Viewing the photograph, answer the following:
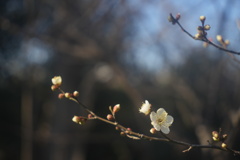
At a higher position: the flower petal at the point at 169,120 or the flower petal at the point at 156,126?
the flower petal at the point at 169,120

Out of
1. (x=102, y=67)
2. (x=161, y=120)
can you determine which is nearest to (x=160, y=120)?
(x=161, y=120)

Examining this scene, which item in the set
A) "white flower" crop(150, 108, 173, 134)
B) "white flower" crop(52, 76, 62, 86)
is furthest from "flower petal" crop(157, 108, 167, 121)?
"white flower" crop(52, 76, 62, 86)

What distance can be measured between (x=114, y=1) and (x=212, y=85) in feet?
4.95

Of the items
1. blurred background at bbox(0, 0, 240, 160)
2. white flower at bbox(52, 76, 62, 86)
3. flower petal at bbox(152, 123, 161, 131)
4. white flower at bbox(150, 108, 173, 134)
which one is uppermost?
blurred background at bbox(0, 0, 240, 160)

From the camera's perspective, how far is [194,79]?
14.6ft

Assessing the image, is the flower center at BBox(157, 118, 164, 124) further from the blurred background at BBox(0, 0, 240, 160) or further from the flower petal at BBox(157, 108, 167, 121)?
the blurred background at BBox(0, 0, 240, 160)

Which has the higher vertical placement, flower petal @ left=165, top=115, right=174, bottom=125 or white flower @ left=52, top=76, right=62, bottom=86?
white flower @ left=52, top=76, right=62, bottom=86

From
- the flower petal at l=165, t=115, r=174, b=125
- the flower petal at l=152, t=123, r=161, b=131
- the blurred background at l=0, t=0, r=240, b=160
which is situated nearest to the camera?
the flower petal at l=152, t=123, r=161, b=131

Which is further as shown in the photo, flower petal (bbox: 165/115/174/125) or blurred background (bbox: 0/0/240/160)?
blurred background (bbox: 0/0/240/160)

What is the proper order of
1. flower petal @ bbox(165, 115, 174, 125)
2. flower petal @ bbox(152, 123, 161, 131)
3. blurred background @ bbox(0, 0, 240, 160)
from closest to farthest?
flower petal @ bbox(152, 123, 161, 131)
flower petal @ bbox(165, 115, 174, 125)
blurred background @ bbox(0, 0, 240, 160)

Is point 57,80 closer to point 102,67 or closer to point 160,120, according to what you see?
point 160,120

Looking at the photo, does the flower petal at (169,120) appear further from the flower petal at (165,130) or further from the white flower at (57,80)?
the white flower at (57,80)

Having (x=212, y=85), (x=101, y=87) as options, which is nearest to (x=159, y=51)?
(x=212, y=85)

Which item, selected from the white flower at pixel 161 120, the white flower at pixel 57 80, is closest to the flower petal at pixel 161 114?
the white flower at pixel 161 120
